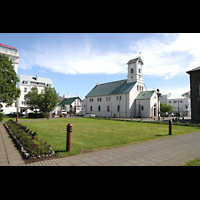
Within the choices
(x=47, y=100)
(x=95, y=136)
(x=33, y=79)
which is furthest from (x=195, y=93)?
(x=33, y=79)

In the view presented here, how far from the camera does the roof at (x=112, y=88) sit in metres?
48.0

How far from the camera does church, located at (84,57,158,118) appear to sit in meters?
44.0

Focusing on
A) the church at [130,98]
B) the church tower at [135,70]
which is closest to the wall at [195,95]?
the church at [130,98]

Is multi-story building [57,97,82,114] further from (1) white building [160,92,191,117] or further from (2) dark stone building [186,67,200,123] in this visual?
(2) dark stone building [186,67,200,123]

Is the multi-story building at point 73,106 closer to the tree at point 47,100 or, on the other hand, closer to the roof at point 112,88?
the roof at point 112,88

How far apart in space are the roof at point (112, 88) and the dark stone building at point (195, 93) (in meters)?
19.4

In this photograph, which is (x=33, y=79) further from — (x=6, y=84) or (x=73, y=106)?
(x=6, y=84)

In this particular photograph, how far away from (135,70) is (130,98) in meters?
9.65

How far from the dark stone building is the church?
14469 millimetres

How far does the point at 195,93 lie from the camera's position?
2797cm
